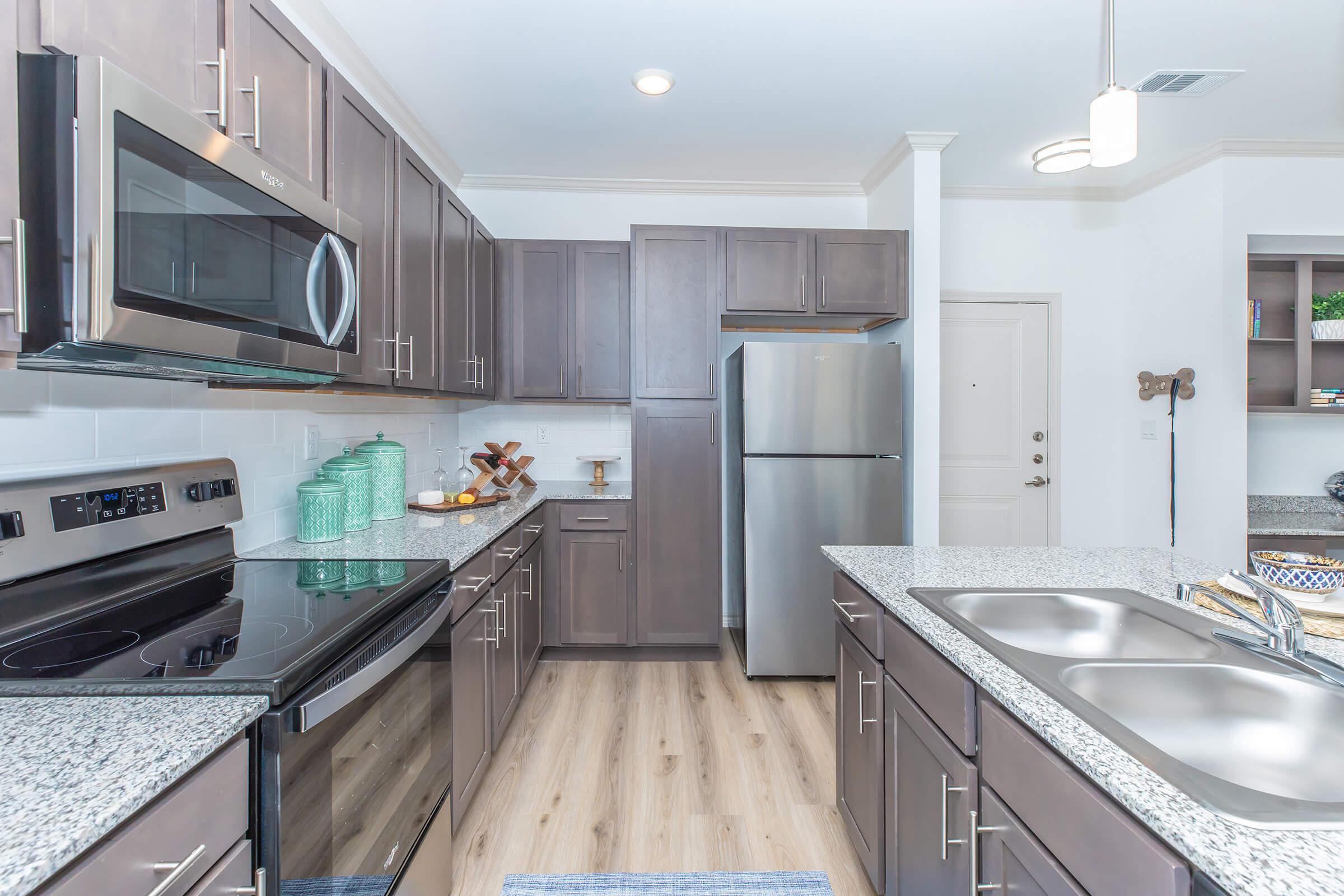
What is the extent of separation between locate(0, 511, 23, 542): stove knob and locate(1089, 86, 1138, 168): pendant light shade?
2.28 metres

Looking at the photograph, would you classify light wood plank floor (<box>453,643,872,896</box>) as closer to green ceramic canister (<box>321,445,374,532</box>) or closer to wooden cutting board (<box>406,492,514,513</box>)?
wooden cutting board (<box>406,492,514,513</box>)

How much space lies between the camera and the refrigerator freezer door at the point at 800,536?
3029 mm

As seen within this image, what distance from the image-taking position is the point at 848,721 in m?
1.78

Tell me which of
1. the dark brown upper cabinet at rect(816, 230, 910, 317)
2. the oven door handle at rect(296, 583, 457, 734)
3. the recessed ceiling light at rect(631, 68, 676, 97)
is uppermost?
the recessed ceiling light at rect(631, 68, 676, 97)

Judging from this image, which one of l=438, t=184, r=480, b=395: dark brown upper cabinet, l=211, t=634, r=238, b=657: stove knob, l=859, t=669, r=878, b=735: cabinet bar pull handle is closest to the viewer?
l=211, t=634, r=238, b=657: stove knob

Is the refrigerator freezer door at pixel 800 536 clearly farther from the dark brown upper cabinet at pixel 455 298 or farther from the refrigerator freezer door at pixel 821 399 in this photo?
the dark brown upper cabinet at pixel 455 298

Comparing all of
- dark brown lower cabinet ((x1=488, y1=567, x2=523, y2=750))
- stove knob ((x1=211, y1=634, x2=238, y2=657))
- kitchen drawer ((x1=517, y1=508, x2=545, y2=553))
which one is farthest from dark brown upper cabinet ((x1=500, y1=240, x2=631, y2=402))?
stove knob ((x1=211, y1=634, x2=238, y2=657))

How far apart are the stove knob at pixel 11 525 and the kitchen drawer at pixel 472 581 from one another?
0.84m

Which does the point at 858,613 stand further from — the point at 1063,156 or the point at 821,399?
the point at 1063,156

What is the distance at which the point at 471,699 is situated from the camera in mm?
1913

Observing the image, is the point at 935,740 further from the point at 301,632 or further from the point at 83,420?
the point at 83,420

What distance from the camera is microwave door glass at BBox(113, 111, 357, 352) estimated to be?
952mm

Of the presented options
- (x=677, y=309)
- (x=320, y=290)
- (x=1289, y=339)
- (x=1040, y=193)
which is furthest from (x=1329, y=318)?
(x=320, y=290)

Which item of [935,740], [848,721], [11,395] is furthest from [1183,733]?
[11,395]
